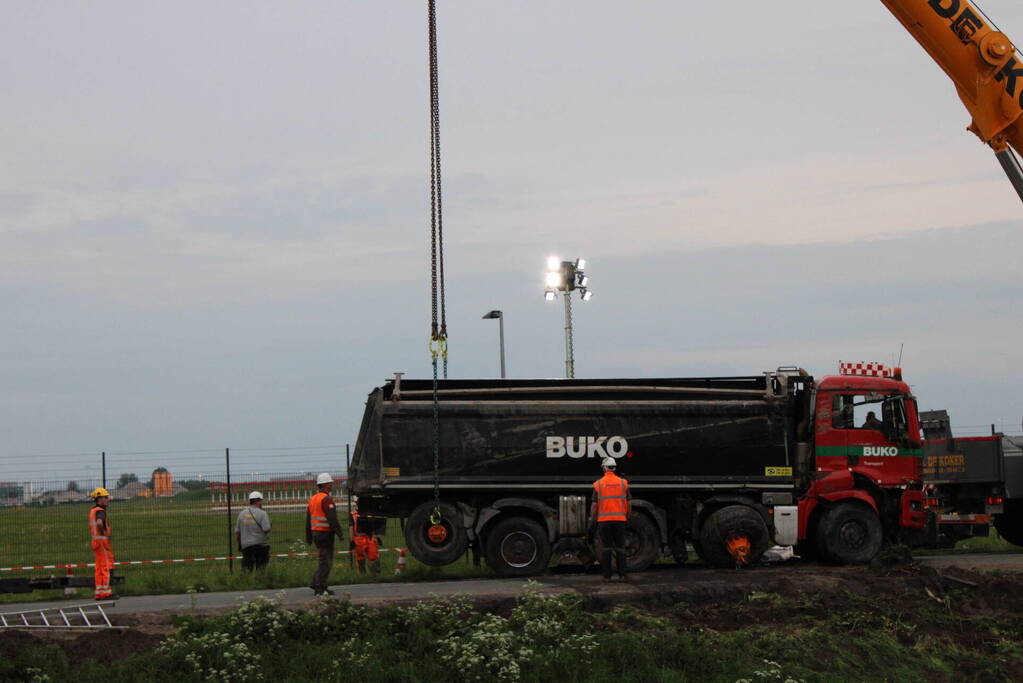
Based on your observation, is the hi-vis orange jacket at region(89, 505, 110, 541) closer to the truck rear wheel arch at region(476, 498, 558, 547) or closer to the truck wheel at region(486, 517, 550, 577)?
the truck rear wheel arch at region(476, 498, 558, 547)

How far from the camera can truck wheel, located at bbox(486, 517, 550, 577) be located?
66.7 feet

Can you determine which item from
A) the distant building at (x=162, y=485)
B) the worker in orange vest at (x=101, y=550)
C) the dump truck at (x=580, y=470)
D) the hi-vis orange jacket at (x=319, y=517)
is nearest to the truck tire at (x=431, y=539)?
Answer: the dump truck at (x=580, y=470)

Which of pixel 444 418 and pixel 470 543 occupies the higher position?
pixel 444 418

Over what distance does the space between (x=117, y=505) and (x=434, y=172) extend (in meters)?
11.6

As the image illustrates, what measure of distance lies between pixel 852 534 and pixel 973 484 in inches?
194

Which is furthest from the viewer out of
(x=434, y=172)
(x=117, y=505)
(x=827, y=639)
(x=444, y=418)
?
(x=117, y=505)

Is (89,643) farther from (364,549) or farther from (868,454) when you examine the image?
(868,454)

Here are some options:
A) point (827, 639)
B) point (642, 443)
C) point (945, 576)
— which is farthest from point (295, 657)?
point (945, 576)

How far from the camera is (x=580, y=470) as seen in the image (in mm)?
20484

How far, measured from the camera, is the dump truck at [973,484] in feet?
80.2

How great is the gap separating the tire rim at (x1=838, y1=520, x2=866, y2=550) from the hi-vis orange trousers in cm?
1110

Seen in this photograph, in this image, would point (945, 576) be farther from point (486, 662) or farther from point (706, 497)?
point (486, 662)

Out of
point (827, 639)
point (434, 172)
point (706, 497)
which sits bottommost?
point (827, 639)

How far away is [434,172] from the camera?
17.5m
